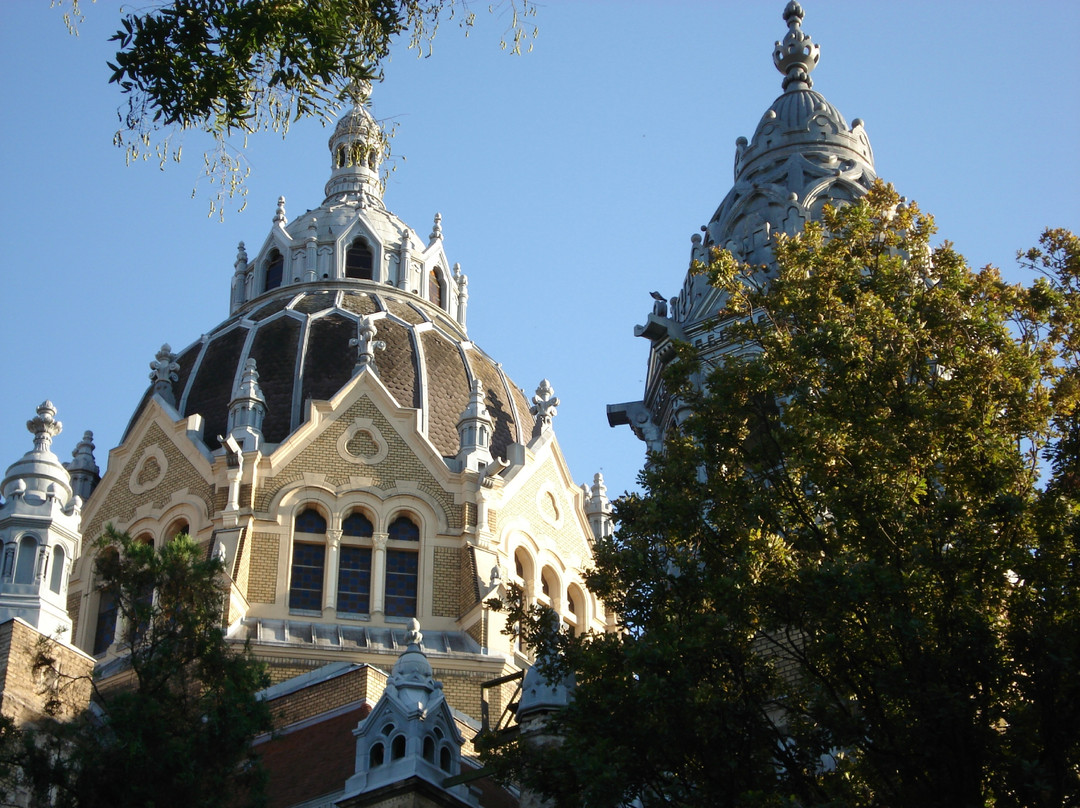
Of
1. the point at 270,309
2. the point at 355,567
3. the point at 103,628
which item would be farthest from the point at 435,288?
the point at 103,628

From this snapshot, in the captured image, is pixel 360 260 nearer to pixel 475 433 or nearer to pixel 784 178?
pixel 475 433

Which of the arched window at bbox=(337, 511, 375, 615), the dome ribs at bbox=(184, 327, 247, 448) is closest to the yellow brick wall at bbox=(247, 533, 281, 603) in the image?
the arched window at bbox=(337, 511, 375, 615)

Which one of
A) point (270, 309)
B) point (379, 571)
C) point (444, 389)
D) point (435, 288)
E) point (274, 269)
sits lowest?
point (379, 571)

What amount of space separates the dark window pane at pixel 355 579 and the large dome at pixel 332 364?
3.83m

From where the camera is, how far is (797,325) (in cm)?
1817

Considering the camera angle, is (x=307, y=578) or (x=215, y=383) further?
(x=215, y=383)

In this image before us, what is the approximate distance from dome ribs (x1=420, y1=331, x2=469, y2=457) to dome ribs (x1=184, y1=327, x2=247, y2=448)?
4789 mm

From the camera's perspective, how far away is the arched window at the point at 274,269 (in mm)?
47812

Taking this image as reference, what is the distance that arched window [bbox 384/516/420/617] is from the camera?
37.6 meters

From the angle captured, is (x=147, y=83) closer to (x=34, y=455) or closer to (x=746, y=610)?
(x=746, y=610)

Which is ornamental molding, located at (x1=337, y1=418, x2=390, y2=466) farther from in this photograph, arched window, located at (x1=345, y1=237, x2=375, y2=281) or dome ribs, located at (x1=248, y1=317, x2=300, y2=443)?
arched window, located at (x1=345, y1=237, x2=375, y2=281)

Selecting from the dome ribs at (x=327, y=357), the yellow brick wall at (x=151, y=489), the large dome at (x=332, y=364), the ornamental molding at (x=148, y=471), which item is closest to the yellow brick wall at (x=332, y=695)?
the yellow brick wall at (x=151, y=489)

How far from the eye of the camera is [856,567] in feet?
48.9

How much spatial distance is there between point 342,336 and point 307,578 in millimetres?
7767
